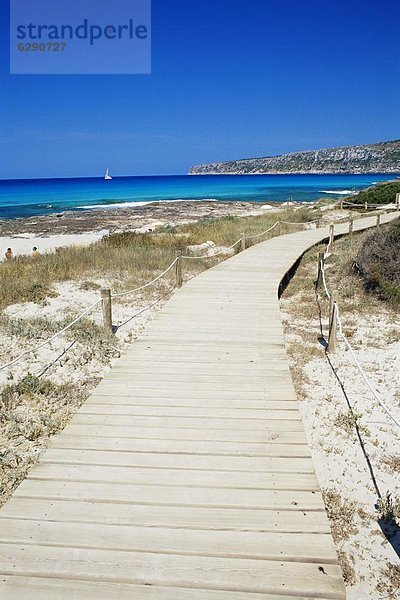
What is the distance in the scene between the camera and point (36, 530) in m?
2.74

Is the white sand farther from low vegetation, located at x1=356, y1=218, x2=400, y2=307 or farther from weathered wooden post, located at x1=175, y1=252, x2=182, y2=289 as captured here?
low vegetation, located at x1=356, y1=218, x2=400, y2=307

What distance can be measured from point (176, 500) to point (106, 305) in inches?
192

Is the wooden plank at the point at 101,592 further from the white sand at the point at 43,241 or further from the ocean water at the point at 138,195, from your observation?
the ocean water at the point at 138,195

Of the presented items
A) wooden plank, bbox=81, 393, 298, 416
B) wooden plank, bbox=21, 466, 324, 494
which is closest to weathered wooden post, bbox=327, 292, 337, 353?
wooden plank, bbox=81, 393, 298, 416

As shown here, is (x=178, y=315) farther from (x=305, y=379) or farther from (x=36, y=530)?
(x=36, y=530)

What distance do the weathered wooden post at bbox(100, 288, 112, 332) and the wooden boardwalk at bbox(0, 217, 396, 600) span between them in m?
2.23

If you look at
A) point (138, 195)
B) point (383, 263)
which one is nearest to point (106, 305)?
point (383, 263)

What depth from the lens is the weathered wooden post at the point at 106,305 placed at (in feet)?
24.1

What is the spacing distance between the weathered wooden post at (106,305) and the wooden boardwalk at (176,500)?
7.32ft

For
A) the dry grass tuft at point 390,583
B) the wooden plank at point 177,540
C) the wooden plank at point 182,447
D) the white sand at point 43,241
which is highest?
the white sand at point 43,241

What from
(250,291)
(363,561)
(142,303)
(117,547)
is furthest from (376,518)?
(142,303)

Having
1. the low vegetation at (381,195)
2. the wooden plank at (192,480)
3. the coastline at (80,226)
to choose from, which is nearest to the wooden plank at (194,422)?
the wooden plank at (192,480)

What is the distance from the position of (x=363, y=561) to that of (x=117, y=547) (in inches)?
77.2

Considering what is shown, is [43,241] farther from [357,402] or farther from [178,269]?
[357,402]
